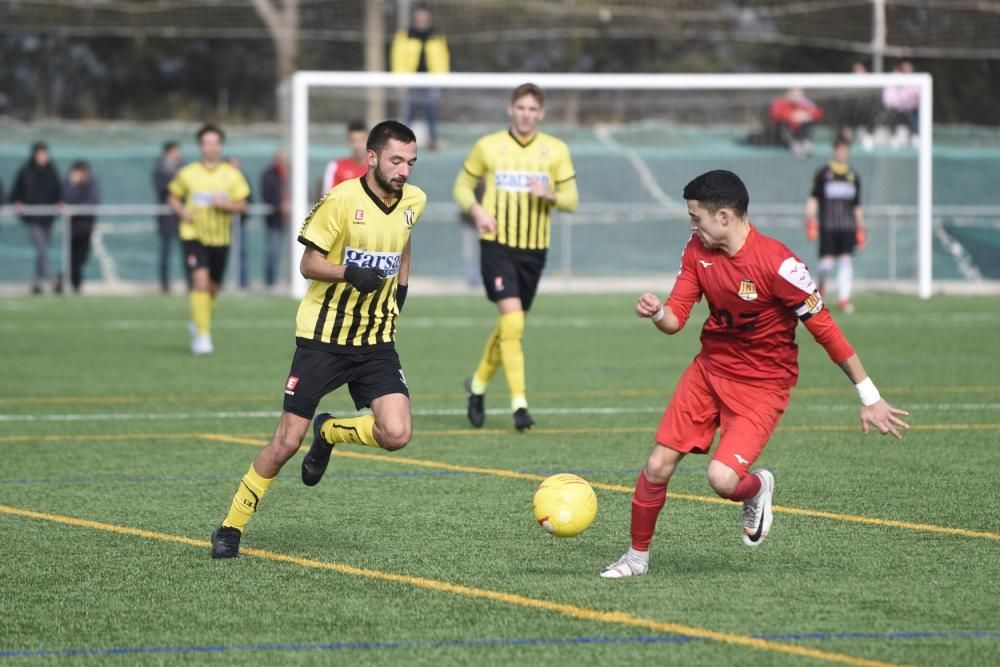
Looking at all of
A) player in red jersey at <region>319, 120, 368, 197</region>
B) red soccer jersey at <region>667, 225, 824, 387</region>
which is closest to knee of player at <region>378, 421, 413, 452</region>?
red soccer jersey at <region>667, 225, 824, 387</region>

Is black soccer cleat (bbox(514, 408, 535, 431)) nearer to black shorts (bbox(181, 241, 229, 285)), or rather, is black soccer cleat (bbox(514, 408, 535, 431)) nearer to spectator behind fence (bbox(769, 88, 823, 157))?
black shorts (bbox(181, 241, 229, 285))

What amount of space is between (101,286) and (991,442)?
841 inches

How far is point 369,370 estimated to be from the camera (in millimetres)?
7262

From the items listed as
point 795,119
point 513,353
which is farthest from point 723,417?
point 795,119

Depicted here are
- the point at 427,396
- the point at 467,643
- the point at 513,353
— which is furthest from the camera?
the point at 427,396

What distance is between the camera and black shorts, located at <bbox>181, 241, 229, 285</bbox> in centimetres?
1655

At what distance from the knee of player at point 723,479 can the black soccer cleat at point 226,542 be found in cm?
202

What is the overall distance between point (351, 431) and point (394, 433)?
0.91 ft

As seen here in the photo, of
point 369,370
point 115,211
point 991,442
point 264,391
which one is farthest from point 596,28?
point 369,370

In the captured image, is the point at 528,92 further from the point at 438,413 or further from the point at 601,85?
the point at 601,85

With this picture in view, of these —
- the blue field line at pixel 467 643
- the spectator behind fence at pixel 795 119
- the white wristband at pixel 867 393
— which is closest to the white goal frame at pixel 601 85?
the spectator behind fence at pixel 795 119

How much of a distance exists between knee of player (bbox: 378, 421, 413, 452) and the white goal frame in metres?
15.5

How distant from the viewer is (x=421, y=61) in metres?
25.0

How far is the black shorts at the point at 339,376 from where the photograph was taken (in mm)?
7070
